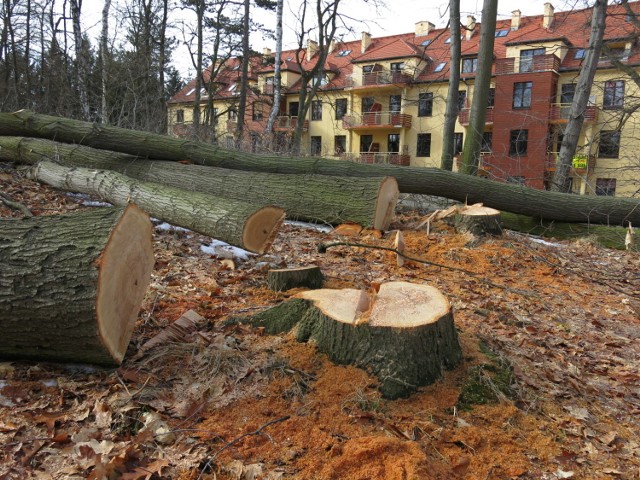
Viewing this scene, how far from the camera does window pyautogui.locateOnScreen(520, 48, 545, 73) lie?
90.9 ft

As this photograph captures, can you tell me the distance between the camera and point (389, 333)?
9.04 ft

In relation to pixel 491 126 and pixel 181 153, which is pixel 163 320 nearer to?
pixel 181 153

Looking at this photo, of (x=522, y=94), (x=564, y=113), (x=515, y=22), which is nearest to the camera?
(x=564, y=113)

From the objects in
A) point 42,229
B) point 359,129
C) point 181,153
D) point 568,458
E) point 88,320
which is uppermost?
point 359,129

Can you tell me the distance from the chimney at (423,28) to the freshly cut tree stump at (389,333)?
1332 inches

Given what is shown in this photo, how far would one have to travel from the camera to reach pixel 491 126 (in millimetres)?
30016

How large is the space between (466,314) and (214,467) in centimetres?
254

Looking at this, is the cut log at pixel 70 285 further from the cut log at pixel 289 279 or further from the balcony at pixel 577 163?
the balcony at pixel 577 163

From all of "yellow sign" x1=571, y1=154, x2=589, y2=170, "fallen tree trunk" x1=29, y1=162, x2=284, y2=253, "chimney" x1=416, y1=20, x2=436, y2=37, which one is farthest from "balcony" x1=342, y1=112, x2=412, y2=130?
"fallen tree trunk" x1=29, y1=162, x2=284, y2=253

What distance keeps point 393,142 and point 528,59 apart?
9899 mm

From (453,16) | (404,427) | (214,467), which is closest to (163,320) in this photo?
(214,467)

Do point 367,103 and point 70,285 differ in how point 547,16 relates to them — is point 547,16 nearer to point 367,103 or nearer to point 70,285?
point 367,103

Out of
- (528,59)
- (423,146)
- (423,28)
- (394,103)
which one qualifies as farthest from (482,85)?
(423,28)

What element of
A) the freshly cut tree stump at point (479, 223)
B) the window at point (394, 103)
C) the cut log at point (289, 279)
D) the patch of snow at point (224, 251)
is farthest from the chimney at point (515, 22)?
the cut log at point (289, 279)
